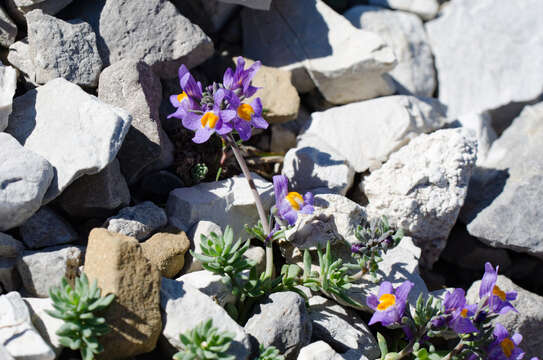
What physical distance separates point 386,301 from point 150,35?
279 centimetres

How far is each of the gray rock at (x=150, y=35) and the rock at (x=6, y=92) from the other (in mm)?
818

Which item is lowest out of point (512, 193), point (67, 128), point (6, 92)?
point (512, 193)

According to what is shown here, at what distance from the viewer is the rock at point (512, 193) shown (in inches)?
182

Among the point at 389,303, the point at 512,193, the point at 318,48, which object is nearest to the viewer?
the point at 389,303

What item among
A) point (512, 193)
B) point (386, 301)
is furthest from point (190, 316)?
point (512, 193)

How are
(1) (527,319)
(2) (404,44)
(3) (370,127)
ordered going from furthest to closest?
1. (2) (404,44)
2. (3) (370,127)
3. (1) (527,319)

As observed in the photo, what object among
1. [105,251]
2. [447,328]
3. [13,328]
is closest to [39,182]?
[105,251]

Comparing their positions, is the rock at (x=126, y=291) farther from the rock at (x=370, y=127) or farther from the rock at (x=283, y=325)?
the rock at (x=370, y=127)

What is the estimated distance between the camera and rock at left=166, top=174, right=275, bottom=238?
4.19 metres

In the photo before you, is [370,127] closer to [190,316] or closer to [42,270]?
[190,316]

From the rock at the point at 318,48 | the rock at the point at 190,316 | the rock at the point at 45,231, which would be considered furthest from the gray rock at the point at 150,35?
the rock at the point at 190,316

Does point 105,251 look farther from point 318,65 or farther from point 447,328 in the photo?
point 318,65

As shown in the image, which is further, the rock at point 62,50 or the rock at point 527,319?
the rock at point 527,319

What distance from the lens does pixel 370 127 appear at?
5105 mm
